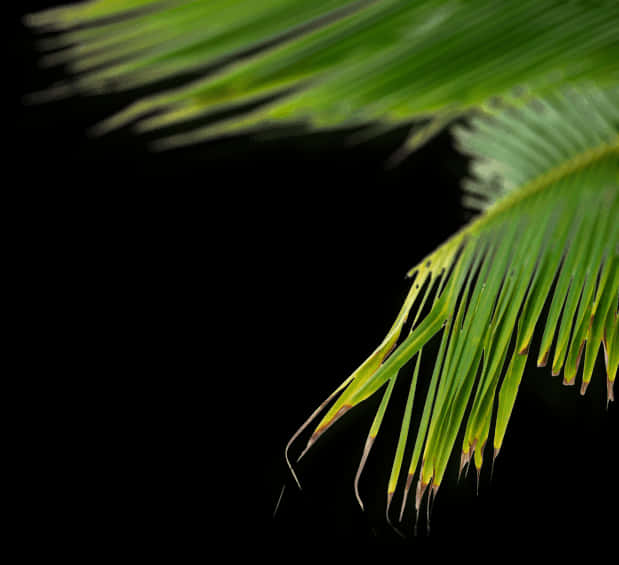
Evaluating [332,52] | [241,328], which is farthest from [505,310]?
[241,328]

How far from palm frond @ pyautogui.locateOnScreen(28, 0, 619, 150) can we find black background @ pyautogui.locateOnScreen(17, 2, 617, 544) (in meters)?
0.91

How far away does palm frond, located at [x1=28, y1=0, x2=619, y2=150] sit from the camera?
22 centimetres

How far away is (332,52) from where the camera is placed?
0.81 feet

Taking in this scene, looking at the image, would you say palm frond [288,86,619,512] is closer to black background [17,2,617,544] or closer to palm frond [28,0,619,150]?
palm frond [28,0,619,150]

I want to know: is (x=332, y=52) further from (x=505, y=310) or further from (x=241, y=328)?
(x=241, y=328)

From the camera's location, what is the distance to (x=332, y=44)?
0.24 m

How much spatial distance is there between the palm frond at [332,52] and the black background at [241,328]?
91cm

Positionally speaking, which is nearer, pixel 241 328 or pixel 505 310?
pixel 505 310

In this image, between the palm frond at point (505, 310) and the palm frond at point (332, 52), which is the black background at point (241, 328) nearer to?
the palm frond at point (505, 310)

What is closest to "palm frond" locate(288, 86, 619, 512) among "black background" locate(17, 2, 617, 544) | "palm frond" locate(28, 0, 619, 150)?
"palm frond" locate(28, 0, 619, 150)

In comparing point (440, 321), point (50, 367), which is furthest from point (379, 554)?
point (440, 321)

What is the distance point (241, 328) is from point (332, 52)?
1.13 metres

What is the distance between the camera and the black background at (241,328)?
115 cm

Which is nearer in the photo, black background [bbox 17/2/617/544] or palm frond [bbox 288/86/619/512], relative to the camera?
palm frond [bbox 288/86/619/512]
